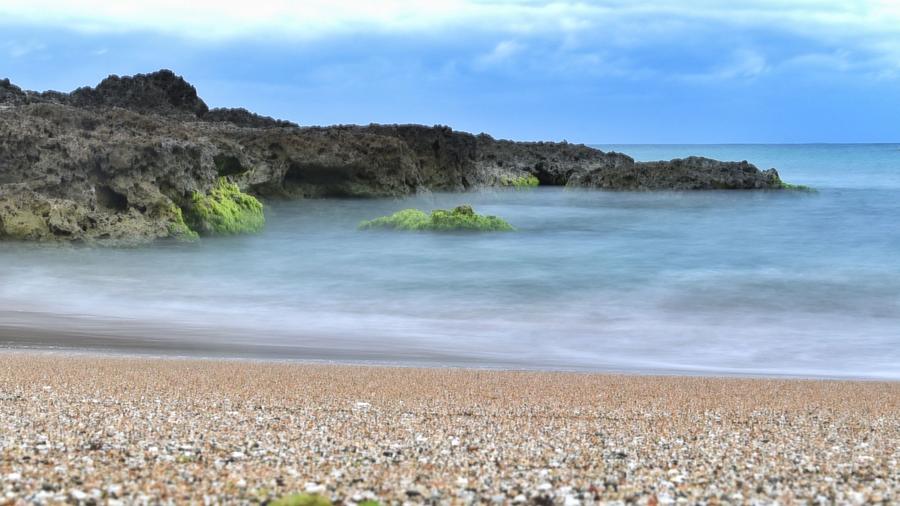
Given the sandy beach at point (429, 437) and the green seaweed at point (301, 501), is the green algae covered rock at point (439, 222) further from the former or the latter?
the green seaweed at point (301, 501)

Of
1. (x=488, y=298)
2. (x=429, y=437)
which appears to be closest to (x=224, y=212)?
(x=488, y=298)

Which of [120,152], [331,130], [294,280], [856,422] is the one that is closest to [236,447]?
[856,422]

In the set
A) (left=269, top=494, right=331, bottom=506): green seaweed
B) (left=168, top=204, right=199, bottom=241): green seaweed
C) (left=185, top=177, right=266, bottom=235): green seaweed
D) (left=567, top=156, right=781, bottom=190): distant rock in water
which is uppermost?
Answer: (left=567, top=156, right=781, bottom=190): distant rock in water

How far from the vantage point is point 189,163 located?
13.5 metres

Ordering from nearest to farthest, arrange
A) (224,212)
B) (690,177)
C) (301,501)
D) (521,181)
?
(301,501) < (224,212) < (690,177) < (521,181)

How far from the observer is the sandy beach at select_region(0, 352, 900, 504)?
283 cm

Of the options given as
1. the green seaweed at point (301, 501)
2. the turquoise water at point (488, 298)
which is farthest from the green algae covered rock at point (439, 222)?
the green seaweed at point (301, 501)

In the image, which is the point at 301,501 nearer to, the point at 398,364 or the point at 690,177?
the point at 398,364

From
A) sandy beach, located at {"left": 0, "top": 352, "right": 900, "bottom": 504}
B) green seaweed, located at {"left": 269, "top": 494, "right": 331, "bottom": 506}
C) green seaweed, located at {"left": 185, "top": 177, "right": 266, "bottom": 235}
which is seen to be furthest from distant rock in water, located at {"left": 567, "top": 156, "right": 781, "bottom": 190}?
green seaweed, located at {"left": 269, "top": 494, "right": 331, "bottom": 506}

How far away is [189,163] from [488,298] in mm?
5898

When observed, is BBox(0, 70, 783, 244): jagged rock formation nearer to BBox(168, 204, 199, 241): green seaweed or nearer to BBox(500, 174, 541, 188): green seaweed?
BBox(168, 204, 199, 241): green seaweed

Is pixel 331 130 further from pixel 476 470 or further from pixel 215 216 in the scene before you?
pixel 476 470

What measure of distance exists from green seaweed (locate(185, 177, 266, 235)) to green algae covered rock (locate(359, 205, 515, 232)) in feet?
7.01

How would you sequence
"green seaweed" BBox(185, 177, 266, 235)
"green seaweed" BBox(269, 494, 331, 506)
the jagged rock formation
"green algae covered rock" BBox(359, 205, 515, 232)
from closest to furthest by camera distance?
"green seaweed" BBox(269, 494, 331, 506) < the jagged rock formation < "green seaweed" BBox(185, 177, 266, 235) < "green algae covered rock" BBox(359, 205, 515, 232)
